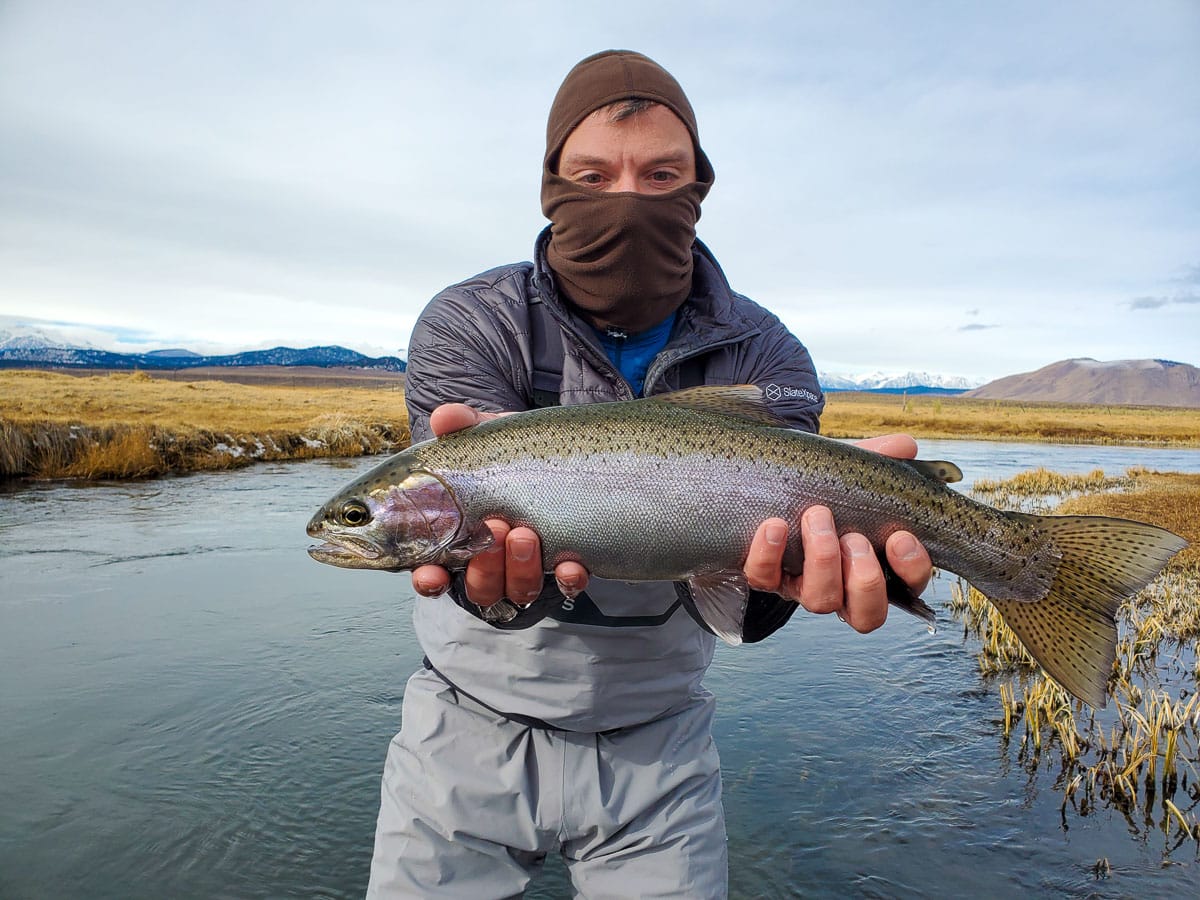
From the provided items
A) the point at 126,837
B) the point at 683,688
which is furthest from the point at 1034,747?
the point at 126,837

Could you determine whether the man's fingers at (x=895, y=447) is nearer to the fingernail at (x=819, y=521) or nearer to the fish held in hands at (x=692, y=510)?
the fish held in hands at (x=692, y=510)

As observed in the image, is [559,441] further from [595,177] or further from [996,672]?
[996,672]

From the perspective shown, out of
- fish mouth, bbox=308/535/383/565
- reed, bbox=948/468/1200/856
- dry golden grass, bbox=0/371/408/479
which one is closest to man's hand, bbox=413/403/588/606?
fish mouth, bbox=308/535/383/565

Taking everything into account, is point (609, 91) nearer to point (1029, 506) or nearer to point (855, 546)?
point (855, 546)

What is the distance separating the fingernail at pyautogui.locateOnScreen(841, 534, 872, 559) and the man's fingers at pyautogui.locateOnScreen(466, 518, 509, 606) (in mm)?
1072

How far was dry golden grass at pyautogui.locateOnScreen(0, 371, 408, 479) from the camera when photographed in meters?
17.8

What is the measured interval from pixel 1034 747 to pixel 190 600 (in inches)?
349

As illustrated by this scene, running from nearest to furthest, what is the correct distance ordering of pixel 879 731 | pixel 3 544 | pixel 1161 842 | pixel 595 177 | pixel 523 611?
pixel 523 611 → pixel 595 177 → pixel 1161 842 → pixel 879 731 → pixel 3 544

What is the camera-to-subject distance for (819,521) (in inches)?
100.0

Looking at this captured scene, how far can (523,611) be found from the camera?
2.63 meters

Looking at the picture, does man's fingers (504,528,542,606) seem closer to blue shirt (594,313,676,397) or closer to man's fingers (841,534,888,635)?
blue shirt (594,313,676,397)

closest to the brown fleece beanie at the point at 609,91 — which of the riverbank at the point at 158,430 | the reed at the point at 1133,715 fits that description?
the reed at the point at 1133,715

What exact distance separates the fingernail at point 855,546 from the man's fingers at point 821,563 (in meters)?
0.07

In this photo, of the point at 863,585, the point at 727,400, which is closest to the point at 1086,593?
the point at 863,585
